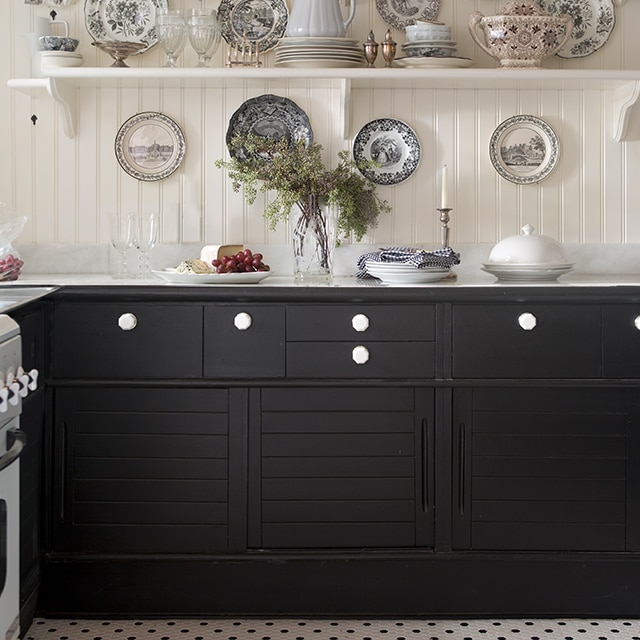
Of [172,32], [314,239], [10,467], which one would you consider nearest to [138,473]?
[10,467]

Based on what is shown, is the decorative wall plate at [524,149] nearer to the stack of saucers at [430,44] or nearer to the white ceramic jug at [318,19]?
the stack of saucers at [430,44]

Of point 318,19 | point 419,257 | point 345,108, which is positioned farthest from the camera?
point 345,108

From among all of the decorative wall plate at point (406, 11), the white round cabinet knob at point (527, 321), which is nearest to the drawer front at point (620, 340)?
the white round cabinet knob at point (527, 321)

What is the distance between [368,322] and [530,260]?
53cm

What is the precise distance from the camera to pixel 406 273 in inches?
106

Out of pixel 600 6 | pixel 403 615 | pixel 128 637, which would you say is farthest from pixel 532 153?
pixel 128 637

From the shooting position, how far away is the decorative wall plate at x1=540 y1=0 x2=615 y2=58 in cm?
309

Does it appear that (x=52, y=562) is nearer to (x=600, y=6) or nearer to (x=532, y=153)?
(x=532, y=153)

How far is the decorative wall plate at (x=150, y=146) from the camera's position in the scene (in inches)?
123

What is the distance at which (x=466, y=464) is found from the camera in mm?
2641

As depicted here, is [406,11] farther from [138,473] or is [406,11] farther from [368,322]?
[138,473]

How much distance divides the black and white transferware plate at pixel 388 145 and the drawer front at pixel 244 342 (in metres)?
0.74

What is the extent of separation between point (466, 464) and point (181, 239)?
3.81 ft

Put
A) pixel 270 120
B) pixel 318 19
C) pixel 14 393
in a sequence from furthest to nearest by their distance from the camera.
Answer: pixel 270 120 < pixel 318 19 < pixel 14 393
